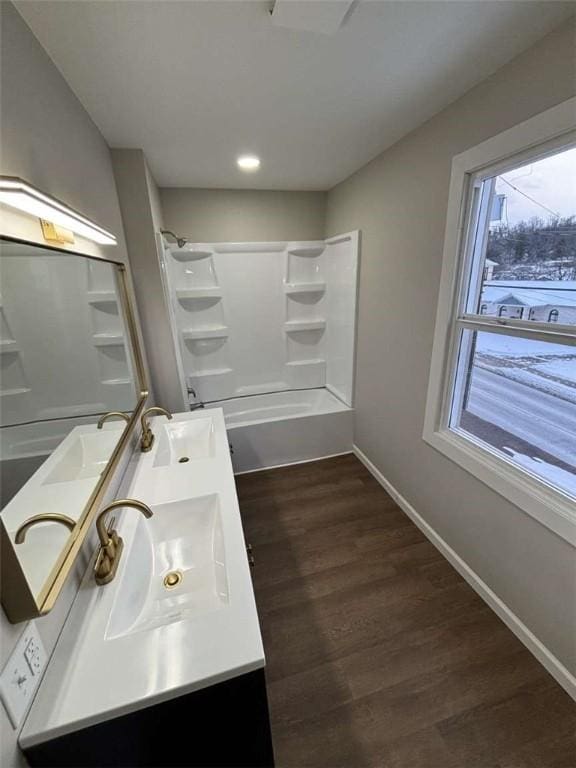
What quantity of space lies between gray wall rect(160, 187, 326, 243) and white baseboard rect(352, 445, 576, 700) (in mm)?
2623

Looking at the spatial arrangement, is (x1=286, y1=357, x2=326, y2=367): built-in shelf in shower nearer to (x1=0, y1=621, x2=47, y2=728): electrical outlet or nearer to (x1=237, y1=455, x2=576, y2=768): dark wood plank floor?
(x1=237, y1=455, x2=576, y2=768): dark wood plank floor

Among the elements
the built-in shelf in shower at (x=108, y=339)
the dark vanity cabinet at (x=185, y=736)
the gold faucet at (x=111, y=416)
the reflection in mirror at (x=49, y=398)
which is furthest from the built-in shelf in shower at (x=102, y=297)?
the dark vanity cabinet at (x=185, y=736)

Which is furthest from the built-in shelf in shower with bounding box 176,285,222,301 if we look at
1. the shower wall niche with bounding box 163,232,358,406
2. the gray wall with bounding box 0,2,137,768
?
the gray wall with bounding box 0,2,137,768

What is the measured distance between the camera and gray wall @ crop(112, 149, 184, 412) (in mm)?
1932

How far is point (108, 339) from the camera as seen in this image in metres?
1.37

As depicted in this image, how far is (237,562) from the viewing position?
0.97 m

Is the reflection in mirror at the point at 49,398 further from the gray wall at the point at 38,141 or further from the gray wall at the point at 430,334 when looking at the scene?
the gray wall at the point at 430,334

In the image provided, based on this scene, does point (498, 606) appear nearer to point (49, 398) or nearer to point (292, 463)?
point (292, 463)

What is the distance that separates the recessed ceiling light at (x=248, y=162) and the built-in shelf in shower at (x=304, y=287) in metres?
1.12

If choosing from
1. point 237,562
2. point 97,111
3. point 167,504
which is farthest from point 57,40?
point 237,562

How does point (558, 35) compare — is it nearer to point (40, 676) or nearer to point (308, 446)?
point (40, 676)

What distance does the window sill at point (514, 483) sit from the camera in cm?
125

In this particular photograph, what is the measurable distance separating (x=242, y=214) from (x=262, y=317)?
3.23 feet

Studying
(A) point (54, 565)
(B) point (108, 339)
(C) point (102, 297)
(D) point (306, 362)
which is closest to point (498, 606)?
(A) point (54, 565)
